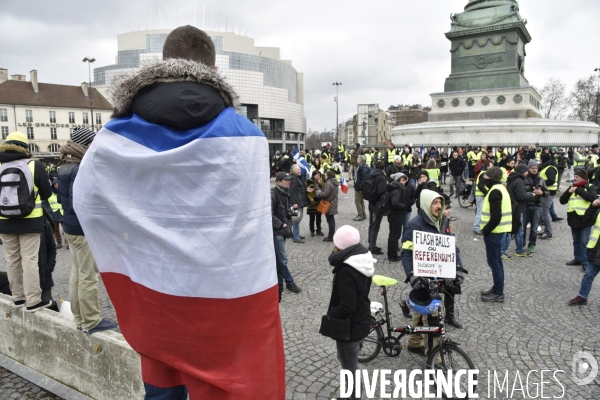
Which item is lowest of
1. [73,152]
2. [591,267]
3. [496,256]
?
[591,267]

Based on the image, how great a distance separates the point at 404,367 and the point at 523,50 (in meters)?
33.8

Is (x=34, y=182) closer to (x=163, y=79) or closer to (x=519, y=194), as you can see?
(x=163, y=79)

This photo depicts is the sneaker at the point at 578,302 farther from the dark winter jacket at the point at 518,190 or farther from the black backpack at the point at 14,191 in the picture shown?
the black backpack at the point at 14,191

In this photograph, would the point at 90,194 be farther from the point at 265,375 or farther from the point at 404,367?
the point at 404,367

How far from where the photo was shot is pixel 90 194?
1740mm

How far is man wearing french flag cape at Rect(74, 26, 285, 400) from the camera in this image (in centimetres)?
157

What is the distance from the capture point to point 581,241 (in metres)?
7.96

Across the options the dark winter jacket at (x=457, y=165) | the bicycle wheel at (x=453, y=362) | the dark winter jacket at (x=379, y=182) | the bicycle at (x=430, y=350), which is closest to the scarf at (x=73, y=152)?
the bicycle at (x=430, y=350)

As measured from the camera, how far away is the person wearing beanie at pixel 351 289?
11.9 feet

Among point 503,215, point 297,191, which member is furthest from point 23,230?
point 503,215

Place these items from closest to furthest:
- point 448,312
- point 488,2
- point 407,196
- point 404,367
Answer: point 404,367 → point 448,312 → point 407,196 → point 488,2

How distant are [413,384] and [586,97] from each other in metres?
62.2

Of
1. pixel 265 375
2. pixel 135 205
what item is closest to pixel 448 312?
pixel 265 375

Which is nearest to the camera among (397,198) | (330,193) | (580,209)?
(580,209)
